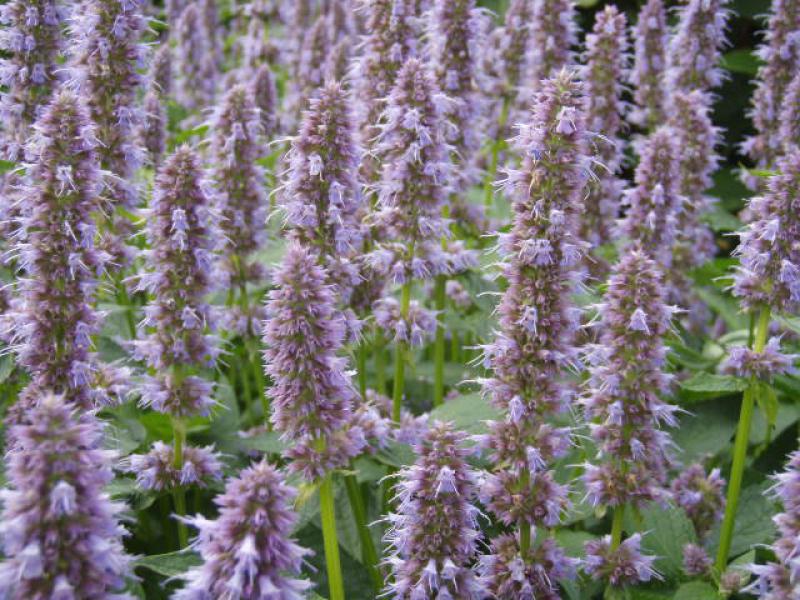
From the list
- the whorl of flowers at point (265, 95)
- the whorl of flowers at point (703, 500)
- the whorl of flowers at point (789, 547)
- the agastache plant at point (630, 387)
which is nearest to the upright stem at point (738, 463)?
the whorl of flowers at point (703, 500)

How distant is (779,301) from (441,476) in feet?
6.05

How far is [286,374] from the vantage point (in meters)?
3.05

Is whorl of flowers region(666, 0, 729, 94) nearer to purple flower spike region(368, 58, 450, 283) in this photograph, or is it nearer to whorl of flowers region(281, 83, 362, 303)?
purple flower spike region(368, 58, 450, 283)

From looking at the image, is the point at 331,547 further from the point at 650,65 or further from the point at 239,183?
the point at 650,65

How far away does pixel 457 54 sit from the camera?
17.2 feet

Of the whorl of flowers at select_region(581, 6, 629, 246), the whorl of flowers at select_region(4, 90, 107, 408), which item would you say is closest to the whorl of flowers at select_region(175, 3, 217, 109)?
the whorl of flowers at select_region(581, 6, 629, 246)

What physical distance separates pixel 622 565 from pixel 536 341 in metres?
1.02

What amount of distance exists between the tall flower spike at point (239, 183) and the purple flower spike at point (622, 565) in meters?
2.09

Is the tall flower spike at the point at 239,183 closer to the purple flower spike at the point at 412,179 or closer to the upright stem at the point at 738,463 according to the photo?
the purple flower spike at the point at 412,179

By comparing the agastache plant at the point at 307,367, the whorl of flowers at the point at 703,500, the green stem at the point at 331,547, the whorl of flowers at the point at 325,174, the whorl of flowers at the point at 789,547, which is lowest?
the whorl of flowers at the point at 703,500

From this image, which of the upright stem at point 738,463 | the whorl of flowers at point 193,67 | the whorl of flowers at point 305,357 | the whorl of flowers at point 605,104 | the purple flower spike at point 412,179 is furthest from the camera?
the whorl of flowers at point 193,67

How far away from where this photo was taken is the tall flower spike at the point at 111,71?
438 cm

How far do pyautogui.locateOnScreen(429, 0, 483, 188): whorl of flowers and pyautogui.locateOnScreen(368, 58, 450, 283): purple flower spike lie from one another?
70cm

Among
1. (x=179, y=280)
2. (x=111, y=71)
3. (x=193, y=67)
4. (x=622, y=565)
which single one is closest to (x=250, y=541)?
(x=179, y=280)
